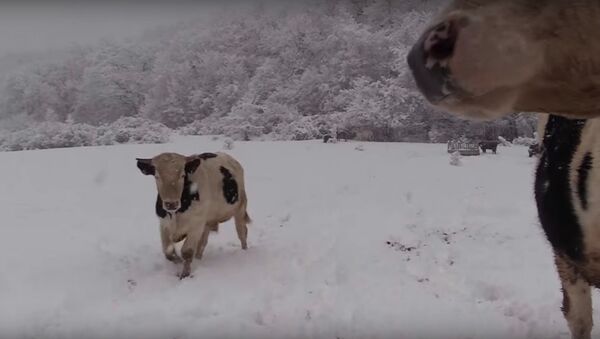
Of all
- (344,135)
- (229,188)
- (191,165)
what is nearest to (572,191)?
(191,165)

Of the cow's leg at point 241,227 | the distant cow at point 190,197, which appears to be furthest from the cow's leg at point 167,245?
the cow's leg at point 241,227

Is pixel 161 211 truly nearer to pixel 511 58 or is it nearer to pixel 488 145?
pixel 511 58

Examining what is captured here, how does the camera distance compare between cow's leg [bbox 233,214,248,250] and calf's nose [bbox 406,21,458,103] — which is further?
cow's leg [bbox 233,214,248,250]

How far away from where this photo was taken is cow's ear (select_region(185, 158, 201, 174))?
5.20 meters

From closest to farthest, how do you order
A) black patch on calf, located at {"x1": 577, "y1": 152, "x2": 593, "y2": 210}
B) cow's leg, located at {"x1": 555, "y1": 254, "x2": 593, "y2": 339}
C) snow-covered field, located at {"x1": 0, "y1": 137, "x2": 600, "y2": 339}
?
1. black patch on calf, located at {"x1": 577, "y1": 152, "x2": 593, "y2": 210}
2. cow's leg, located at {"x1": 555, "y1": 254, "x2": 593, "y2": 339}
3. snow-covered field, located at {"x1": 0, "y1": 137, "x2": 600, "y2": 339}

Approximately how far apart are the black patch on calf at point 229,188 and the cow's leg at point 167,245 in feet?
2.82

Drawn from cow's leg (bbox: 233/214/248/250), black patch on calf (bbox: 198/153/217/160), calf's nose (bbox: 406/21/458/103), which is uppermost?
calf's nose (bbox: 406/21/458/103)

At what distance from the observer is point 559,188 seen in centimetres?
197

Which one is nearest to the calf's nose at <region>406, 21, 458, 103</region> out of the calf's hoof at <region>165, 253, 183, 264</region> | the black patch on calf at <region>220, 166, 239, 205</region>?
the calf's hoof at <region>165, 253, 183, 264</region>

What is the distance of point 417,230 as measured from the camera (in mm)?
7070

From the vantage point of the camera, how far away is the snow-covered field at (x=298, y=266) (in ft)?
12.5

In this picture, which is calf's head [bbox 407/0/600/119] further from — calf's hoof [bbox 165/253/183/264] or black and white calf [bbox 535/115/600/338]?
calf's hoof [bbox 165/253/183/264]

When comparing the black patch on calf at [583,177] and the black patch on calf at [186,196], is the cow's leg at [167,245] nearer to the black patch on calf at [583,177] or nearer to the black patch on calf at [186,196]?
the black patch on calf at [186,196]

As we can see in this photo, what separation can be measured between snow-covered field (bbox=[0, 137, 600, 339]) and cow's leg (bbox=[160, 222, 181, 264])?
0.10 meters
